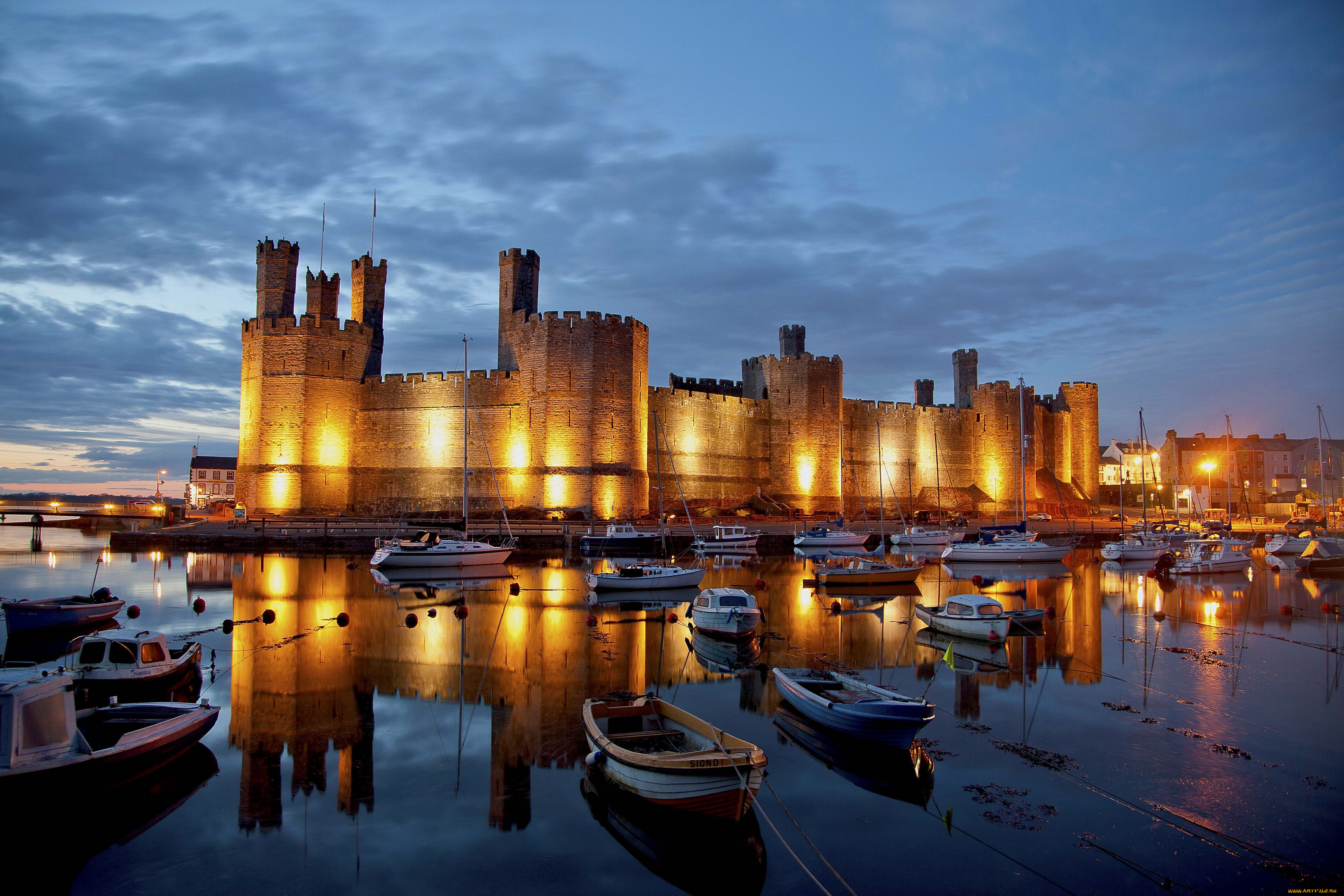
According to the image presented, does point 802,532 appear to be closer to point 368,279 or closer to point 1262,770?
point 368,279

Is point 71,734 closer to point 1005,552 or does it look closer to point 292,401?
point 1005,552

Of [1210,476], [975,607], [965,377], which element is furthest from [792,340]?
[1210,476]

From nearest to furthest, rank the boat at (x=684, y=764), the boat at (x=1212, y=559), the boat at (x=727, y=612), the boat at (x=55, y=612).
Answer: the boat at (x=684, y=764)
the boat at (x=727, y=612)
the boat at (x=55, y=612)
the boat at (x=1212, y=559)

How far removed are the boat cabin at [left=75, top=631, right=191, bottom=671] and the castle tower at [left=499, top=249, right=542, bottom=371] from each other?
24.6 metres

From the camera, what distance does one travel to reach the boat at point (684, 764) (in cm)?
600

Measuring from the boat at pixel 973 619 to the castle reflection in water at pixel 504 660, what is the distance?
44 centimetres

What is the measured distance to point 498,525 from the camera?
100ft

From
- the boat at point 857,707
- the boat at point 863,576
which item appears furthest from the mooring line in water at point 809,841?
the boat at point 863,576

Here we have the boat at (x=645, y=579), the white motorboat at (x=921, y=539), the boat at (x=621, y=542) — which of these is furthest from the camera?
the white motorboat at (x=921, y=539)

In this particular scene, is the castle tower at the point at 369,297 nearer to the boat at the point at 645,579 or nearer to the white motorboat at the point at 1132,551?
the boat at the point at 645,579

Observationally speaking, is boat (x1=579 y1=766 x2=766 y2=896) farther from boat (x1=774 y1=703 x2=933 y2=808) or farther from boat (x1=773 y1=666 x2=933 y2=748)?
boat (x1=773 y1=666 x2=933 y2=748)

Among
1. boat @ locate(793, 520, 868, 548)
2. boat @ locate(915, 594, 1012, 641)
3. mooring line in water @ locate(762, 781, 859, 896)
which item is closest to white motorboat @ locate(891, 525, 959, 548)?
boat @ locate(793, 520, 868, 548)

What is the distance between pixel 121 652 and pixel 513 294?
26506 millimetres

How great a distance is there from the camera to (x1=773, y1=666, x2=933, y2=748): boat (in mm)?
7590
